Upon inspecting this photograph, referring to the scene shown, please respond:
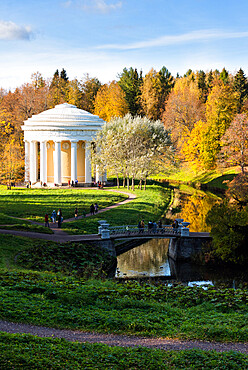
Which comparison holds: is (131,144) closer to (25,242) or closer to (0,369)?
(25,242)

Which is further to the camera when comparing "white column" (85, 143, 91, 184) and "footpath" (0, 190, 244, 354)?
"white column" (85, 143, 91, 184)

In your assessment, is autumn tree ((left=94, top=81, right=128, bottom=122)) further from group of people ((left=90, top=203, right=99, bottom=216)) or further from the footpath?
the footpath

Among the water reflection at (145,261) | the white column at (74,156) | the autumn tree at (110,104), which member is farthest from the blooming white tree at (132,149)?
the autumn tree at (110,104)

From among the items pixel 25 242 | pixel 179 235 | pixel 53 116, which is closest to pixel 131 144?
pixel 53 116

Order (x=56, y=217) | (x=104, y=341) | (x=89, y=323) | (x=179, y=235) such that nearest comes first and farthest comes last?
(x=104, y=341) < (x=89, y=323) < (x=179, y=235) < (x=56, y=217)

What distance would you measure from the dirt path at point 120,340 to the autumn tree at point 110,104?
8647cm

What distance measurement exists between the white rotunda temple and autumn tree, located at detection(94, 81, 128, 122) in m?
30.1

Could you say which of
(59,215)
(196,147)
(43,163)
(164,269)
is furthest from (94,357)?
(196,147)

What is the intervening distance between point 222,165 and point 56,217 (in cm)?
3808

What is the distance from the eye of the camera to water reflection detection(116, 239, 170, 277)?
3072cm

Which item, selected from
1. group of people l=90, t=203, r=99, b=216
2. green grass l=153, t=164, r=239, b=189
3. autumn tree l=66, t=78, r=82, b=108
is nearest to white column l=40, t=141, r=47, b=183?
green grass l=153, t=164, r=239, b=189

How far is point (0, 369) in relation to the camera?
35.6ft

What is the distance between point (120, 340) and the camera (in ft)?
46.2

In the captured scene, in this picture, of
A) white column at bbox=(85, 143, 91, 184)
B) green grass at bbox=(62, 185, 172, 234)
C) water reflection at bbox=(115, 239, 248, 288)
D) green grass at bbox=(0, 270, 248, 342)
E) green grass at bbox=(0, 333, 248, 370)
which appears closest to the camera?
green grass at bbox=(0, 333, 248, 370)
